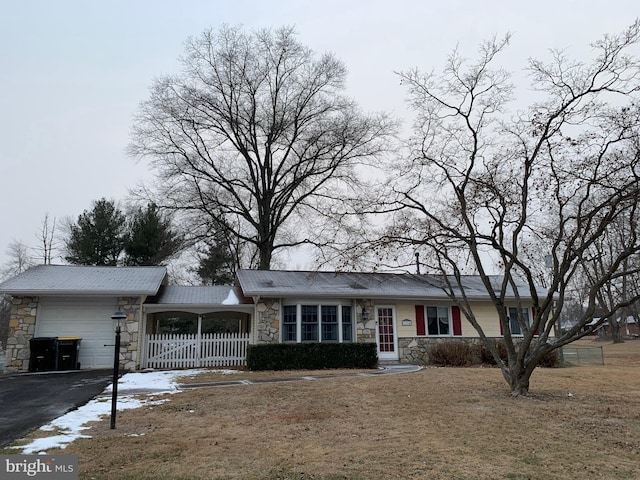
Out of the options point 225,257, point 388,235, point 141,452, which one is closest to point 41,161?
point 225,257

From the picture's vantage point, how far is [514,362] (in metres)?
8.53

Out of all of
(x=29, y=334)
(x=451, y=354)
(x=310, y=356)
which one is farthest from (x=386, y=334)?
(x=29, y=334)

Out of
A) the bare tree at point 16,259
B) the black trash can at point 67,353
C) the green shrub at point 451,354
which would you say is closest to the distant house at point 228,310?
the black trash can at point 67,353

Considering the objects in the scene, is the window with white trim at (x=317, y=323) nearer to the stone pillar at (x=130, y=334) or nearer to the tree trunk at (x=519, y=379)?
the stone pillar at (x=130, y=334)

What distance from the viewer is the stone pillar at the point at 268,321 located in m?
15.3

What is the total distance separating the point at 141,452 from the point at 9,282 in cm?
1271

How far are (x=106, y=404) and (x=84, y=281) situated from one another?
28.3 ft

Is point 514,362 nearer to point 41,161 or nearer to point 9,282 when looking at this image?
point 9,282

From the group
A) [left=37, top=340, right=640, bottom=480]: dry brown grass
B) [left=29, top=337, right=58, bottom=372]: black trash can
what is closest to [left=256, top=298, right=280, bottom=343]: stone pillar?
[left=37, top=340, right=640, bottom=480]: dry brown grass

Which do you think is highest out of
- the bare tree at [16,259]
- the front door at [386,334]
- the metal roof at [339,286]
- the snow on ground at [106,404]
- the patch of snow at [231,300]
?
the bare tree at [16,259]

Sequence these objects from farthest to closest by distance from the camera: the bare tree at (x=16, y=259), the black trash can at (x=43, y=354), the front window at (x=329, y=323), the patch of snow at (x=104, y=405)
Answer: the bare tree at (x=16, y=259) < the front window at (x=329, y=323) < the black trash can at (x=43, y=354) < the patch of snow at (x=104, y=405)

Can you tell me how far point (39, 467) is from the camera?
4.20 metres

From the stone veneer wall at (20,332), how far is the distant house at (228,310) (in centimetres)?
3

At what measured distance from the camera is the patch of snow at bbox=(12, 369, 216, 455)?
16.9 ft
